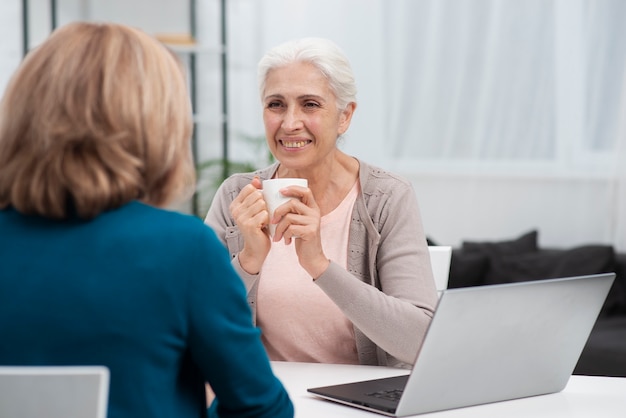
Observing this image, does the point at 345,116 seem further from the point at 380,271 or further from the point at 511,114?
the point at 511,114

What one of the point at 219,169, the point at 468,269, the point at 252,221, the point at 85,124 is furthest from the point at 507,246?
the point at 85,124

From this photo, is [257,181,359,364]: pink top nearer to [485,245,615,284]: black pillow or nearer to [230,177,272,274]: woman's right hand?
[230,177,272,274]: woman's right hand

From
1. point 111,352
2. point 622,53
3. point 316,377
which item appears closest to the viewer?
point 111,352

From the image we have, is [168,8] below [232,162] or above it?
above

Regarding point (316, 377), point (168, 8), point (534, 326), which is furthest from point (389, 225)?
point (168, 8)

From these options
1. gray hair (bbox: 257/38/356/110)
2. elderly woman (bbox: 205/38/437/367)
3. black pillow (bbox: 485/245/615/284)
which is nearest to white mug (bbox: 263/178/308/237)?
elderly woman (bbox: 205/38/437/367)

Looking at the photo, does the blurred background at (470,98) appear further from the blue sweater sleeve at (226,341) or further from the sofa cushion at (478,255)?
the blue sweater sleeve at (226,341)

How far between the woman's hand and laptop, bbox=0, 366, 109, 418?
847 mm

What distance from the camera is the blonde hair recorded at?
1050 mm

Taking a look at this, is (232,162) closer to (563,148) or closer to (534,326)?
(563,148)

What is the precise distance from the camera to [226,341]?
109cm

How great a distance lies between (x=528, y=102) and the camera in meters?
4.33

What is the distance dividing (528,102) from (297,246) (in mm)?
2811

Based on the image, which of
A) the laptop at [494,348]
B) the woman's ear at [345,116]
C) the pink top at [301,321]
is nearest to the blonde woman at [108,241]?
the laptop at [494,348]
